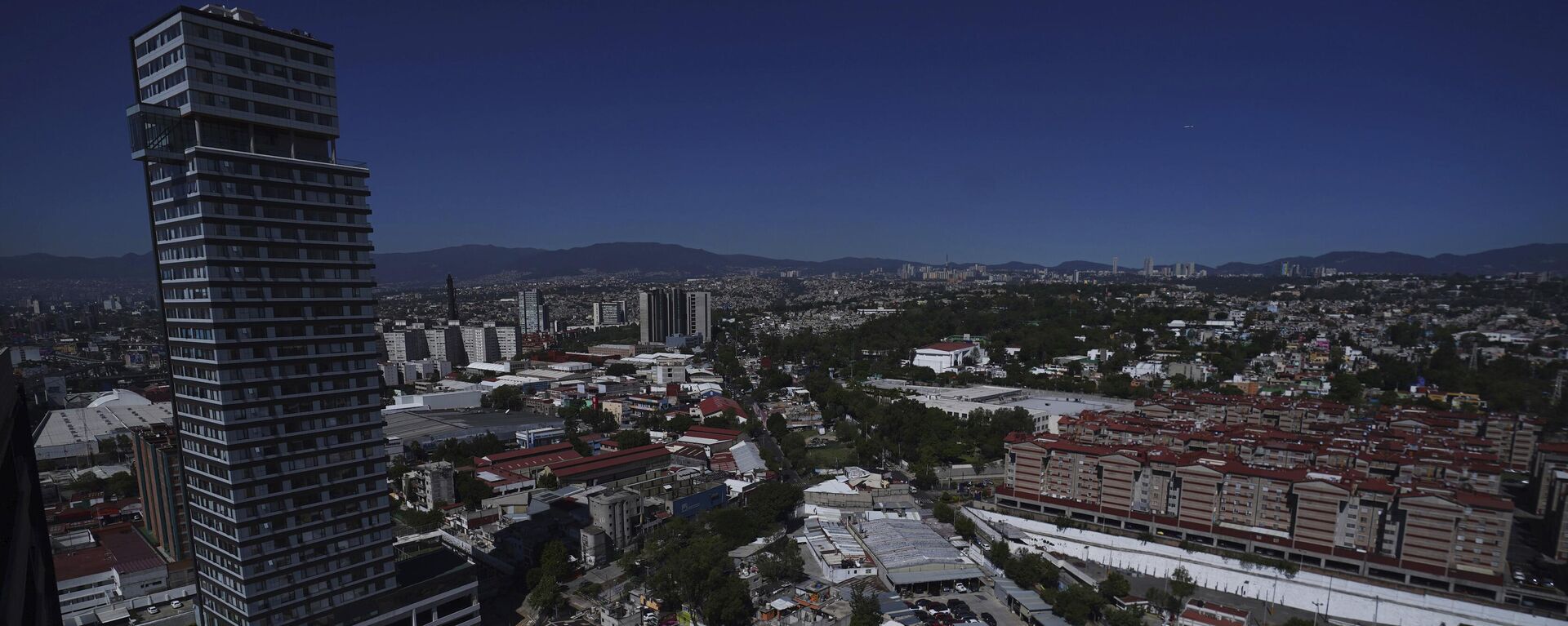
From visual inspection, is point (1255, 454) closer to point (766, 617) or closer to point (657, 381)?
point (766, 617)

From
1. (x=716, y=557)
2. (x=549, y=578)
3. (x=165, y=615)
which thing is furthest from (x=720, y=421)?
(x=165, y=615)

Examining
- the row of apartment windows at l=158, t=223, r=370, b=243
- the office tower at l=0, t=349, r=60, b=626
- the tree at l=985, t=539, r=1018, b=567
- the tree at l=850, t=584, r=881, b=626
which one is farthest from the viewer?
the tree at l=985, t=539, r=1018, b=567

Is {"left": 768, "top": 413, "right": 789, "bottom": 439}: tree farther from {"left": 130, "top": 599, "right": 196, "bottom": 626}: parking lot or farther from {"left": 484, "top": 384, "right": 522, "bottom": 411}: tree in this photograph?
{"left": 130, "top": 599, "right": 196, "bottom": 626}: parking lot

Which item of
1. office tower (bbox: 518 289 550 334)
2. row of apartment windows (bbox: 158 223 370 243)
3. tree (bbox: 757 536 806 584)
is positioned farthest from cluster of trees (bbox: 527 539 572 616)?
office tower (bbox: 518 289 550 334)

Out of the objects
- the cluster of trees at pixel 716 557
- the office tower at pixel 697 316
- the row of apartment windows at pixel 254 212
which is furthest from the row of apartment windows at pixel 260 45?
the office tower at pixel 697 316

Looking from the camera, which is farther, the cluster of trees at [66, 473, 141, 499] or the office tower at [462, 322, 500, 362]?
the office tower at [462, 322, 500, 362]

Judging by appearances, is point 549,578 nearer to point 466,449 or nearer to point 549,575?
point 549,575

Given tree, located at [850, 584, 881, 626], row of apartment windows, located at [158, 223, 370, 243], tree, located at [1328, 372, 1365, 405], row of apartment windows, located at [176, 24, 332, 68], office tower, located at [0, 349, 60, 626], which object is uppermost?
row of apartment windows, located at [176, 24, 332, 68]
